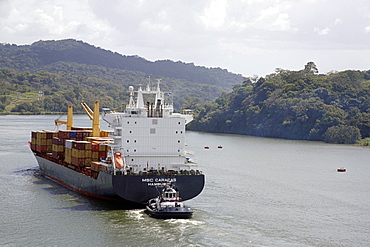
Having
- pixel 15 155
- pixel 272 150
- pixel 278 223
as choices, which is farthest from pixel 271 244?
pixel 272 150

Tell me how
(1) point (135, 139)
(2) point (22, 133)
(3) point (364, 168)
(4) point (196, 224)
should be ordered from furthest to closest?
1. (2) point (22, 133)
2. (3) point (364, 168)
3. (1) point (135, 139)
4. (4) point (196, 224)

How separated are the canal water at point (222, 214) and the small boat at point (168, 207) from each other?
20.4 inches

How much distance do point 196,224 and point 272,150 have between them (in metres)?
51.9

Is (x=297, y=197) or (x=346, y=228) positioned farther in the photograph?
(x=297, y=197)

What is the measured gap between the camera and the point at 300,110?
118500 mm

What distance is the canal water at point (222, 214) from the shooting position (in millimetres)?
30562

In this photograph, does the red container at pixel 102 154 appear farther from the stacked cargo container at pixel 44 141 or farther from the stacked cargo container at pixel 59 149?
the stacked cargo container at pixel 44 141

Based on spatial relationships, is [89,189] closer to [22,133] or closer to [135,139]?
[135,139]

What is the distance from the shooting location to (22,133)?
354 ft

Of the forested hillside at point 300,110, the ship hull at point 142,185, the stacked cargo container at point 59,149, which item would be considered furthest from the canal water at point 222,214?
the forested hillside at point 300,110

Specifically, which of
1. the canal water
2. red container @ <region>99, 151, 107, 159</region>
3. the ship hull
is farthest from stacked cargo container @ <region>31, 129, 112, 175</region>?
the canal water

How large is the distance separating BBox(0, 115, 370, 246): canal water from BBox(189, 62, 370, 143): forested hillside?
4930cm

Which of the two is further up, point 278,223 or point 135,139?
point 135,139

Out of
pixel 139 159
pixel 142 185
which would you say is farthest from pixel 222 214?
pixel 139 159
